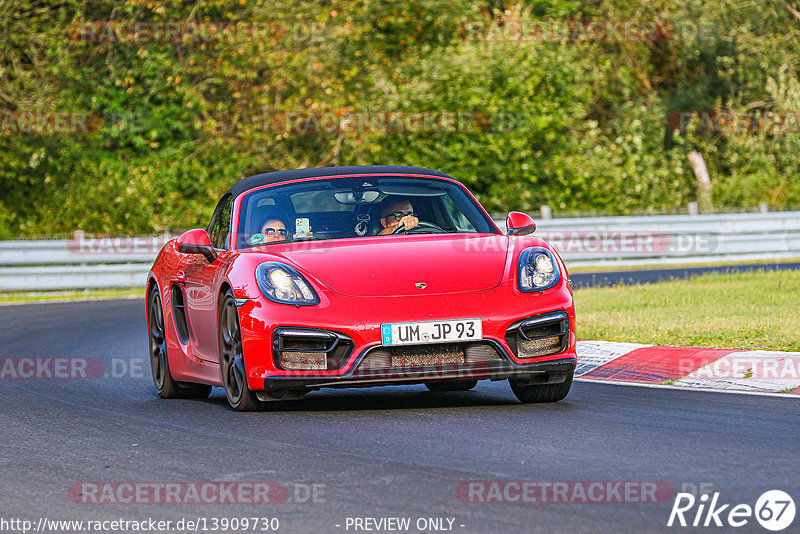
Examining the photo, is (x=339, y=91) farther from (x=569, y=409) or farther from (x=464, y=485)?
(x=464, y=485)

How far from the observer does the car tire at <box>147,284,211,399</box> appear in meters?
9.25

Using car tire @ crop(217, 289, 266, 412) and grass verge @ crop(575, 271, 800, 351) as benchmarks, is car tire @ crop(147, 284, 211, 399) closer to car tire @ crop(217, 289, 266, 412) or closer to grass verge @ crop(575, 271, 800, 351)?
car tire @ crop(217, 289, 266, 412)

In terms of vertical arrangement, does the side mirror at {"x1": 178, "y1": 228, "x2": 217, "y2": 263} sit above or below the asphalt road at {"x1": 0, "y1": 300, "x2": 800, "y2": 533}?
above

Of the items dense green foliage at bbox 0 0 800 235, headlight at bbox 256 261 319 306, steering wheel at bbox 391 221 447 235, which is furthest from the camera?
dense green foliage at bbox 0 0 800 235

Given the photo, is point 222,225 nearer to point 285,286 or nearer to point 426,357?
point 285,286

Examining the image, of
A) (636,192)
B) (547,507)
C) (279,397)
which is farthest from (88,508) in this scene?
(636,192)

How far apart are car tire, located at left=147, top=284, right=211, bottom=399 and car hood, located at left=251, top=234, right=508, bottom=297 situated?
5.58 feet

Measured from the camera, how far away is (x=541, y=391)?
26.3 ft

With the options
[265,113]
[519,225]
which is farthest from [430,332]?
[265,113]

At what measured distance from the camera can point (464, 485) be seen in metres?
5.41

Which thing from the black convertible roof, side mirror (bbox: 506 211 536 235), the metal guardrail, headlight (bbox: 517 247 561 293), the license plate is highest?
the black convertible roof

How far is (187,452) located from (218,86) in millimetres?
24199

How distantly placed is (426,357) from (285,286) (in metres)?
0.89

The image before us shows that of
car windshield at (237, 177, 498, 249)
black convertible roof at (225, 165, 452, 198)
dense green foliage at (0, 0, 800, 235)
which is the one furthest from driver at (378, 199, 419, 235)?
dense green foliage at (0, 0, 800, 235)
